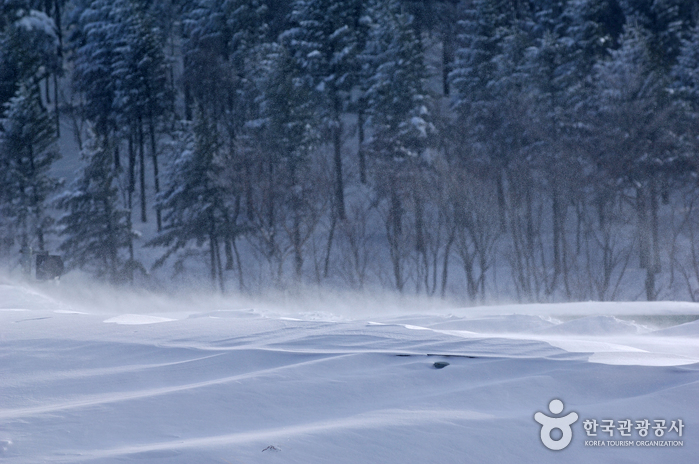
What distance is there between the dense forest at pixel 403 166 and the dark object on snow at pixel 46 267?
11.1 m

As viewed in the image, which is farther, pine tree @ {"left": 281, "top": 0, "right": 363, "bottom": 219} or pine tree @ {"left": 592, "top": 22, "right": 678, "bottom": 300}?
pine tree @ {"left": 281, "top": 0, "right": 363, "bottom": 219}

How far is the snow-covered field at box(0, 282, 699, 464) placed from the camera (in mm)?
3121

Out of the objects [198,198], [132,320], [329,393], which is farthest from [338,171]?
[329,393]

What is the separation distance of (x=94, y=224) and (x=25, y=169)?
504cm

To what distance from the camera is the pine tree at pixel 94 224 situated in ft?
96.3

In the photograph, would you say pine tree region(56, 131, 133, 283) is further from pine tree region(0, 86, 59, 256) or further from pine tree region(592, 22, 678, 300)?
pine tree region(592, 22, 678, 300)

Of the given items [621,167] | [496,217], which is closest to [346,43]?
[496,217]

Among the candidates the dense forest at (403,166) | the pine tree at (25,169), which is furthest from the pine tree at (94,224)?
the pine tree at (25,169)

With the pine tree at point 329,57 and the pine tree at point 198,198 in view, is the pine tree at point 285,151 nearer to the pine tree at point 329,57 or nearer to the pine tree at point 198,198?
the pine tree at point 329,57

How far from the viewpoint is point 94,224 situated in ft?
96.7

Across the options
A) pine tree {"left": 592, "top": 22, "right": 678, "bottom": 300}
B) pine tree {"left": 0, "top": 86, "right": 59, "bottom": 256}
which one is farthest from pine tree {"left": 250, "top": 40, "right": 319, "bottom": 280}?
pine tree {"left": 592, "top": 22, "right": 678, "bottom": 300}

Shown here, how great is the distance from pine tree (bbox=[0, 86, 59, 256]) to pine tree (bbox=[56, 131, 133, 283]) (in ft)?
7.02

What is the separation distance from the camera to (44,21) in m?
42.1

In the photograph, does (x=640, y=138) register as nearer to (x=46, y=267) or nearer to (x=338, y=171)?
(x=338, y=171)
